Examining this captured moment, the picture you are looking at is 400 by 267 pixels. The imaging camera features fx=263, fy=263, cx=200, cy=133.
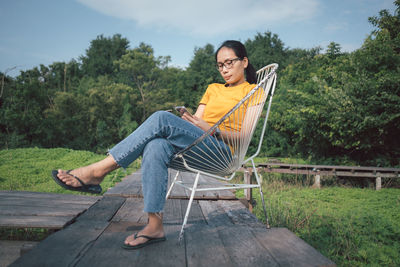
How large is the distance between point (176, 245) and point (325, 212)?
13.2 ft

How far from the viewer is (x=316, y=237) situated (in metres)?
3.03

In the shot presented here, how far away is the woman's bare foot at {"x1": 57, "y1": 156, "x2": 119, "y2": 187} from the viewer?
153 cm

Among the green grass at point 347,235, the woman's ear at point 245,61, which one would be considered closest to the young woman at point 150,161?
the woman's ear at point 245,61

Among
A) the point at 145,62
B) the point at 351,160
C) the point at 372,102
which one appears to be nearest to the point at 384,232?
the point at 372,102

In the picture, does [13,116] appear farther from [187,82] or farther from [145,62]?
[187,82]

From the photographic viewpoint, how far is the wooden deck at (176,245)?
1.16 metres

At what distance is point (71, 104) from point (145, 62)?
7748mm

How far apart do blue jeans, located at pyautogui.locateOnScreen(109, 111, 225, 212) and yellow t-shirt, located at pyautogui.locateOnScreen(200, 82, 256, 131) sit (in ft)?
1.70

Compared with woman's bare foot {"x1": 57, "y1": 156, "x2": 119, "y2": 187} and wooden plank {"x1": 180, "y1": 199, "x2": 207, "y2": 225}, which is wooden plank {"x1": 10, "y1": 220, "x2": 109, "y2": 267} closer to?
woman's bare foot {"x1": 57, "y1": 156, "x2": 119, "y2": 187}

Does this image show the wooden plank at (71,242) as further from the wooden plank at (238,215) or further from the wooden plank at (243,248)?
the wooden plank at (238,215)

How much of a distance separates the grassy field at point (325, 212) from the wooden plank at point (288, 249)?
93 cm

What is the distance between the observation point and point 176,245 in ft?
4.47

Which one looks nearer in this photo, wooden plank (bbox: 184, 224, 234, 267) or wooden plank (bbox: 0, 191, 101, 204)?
wooden plank (bbox: 184, 224, 234, 267)

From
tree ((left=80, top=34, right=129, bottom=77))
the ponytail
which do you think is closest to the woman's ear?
the ponytail
